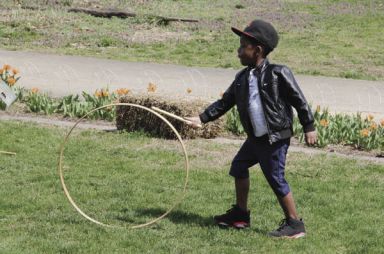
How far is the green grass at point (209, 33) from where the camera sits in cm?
1560

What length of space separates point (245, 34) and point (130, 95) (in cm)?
387

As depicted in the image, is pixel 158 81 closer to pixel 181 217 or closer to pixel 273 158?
pixel 181 217

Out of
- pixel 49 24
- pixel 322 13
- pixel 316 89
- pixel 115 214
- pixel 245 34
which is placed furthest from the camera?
pixel 322 13

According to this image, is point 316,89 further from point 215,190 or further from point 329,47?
point 215,190

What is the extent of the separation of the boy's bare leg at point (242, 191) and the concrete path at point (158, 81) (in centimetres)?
478

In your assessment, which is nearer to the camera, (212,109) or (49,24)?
(212,109)

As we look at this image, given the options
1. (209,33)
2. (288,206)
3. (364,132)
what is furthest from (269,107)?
(209,33)

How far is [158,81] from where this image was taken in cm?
1309

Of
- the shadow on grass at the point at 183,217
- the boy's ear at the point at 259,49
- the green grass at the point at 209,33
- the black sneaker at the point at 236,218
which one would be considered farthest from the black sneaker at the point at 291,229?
the green grass at the point at 209,33

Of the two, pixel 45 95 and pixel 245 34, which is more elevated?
pixel 245 34

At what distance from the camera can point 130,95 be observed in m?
9.84

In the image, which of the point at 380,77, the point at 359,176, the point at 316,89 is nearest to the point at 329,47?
the point at 380,77

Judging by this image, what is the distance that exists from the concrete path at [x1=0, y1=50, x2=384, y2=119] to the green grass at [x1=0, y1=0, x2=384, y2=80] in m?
0.88

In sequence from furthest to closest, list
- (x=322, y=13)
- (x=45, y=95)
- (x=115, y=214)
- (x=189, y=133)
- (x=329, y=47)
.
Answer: (x=322, y=13), (x=329, y=47), (x=45, y=95), (x=189, y=133), (x=115, y=214)
